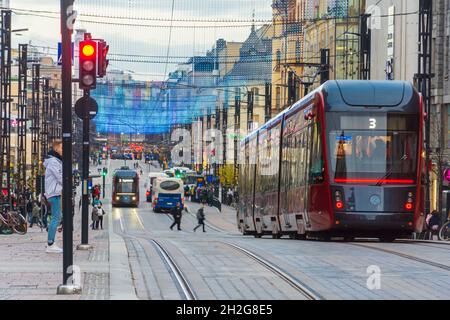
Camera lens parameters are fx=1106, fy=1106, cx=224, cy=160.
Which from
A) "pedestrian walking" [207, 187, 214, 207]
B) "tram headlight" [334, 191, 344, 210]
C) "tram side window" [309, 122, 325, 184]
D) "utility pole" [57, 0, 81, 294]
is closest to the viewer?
"utility pole" [57, 0, 81, 294]

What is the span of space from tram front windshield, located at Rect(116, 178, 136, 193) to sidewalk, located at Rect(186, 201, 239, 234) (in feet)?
17.6

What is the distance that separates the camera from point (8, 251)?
20047 mm

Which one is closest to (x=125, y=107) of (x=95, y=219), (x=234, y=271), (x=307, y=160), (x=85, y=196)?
(x=95, y=219)

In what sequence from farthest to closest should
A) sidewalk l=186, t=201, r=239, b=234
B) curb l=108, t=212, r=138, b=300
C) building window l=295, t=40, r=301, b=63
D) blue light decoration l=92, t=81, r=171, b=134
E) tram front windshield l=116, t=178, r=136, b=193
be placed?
tram front windshield l=116, t=178, r=136, b=193, building window l=295, t=40, r=301, b=63, blue light decoration l=92, t=81, r=171, b=134, sidewalk l=186, t=201, r=239, b=234, curb l=108, t=212, r=138, b=300

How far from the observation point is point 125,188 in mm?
94938

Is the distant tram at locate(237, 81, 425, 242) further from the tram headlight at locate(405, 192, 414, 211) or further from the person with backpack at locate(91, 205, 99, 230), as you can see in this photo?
the person with backpack at locate(91, 205, 99, 230)

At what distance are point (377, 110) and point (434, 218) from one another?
55.7 feet

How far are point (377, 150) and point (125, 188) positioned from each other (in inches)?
2879

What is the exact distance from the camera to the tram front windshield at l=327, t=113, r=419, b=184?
22734 mm

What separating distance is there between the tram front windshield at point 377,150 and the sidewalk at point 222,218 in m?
35.7

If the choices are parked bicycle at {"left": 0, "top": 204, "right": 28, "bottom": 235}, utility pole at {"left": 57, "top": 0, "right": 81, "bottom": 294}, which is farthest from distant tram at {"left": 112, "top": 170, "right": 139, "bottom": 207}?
utility pole at {"left": 57, "top": 0, "right": 81, "bottom": 294}

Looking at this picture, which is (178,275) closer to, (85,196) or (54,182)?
(54,182)

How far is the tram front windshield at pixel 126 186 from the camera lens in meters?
94.2

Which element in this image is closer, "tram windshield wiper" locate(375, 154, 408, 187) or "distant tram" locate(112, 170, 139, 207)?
"tram windshield wiper" locate(375, 154, 408, 187)
